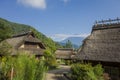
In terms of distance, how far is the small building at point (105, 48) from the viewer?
804 inches

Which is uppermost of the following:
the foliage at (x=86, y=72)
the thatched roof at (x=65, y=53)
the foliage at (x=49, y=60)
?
the thatched roof at (x=65, y=53)

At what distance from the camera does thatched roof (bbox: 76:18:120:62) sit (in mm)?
20741

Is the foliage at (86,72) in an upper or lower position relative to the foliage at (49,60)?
lower

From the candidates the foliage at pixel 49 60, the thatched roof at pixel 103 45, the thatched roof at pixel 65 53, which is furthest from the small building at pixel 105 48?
the thatched roof at pixel 65 53

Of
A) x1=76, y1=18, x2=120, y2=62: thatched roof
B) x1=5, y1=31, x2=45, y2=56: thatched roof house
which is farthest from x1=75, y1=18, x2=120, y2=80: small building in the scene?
x1=5, y1=31, x2=45, y2=56: thatched roof house

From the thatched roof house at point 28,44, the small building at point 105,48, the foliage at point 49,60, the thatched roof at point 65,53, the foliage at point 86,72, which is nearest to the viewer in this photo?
the foliage at point 86,72

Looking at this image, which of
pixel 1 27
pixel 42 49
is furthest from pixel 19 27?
pixel 42 49

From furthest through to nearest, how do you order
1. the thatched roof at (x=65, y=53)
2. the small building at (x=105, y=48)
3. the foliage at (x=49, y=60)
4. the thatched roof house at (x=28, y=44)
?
the thatched roof at (x=65, y=53)
the foliage at (x=49, y=60)
the thatched roof house at (x=28, y=44)
the small building at (x=105, y=48)

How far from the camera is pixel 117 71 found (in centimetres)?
2031

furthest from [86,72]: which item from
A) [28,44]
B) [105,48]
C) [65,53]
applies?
[65,53]

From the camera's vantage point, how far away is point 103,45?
22641mm

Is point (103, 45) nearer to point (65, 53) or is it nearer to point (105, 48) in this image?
point (105, 48)

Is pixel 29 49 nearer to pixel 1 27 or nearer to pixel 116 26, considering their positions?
pixel 1 27

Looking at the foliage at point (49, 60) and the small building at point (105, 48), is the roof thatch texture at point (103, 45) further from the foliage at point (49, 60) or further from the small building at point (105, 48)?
the foliage at point (49, 60)
